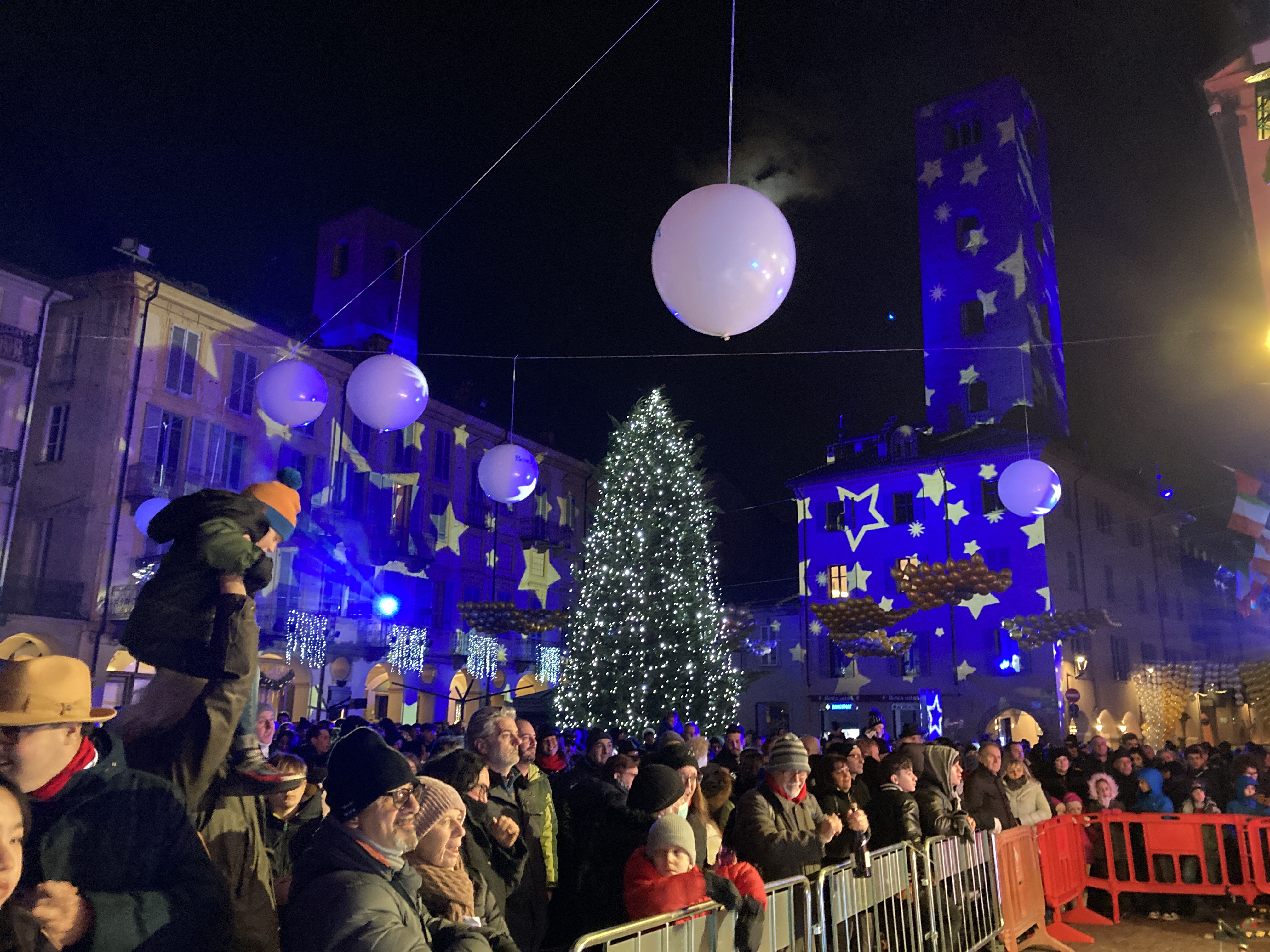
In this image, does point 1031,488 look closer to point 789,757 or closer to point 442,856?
point 789,757

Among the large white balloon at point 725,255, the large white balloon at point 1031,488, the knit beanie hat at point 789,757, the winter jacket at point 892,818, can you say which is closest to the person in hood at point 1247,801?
the winter jacket at point 892,818

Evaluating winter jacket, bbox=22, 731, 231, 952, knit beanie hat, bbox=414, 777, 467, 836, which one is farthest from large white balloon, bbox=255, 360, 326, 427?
winter jacket, bbox=22, 731, 231, 952

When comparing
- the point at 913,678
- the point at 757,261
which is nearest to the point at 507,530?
the point at 913,678

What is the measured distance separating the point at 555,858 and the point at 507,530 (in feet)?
114

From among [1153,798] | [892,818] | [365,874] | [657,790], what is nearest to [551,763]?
[892,818]

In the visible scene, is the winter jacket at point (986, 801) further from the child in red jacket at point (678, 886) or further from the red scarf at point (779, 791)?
the child in red jacket at point (678, 886)

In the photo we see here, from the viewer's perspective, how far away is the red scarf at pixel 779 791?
18.1 feet

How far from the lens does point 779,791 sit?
5539mm

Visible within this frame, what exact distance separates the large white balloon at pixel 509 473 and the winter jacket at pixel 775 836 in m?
8.62

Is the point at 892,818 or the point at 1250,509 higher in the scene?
the point at 1250,509

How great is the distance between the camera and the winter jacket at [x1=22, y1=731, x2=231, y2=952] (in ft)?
7.14

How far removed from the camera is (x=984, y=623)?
31.5 meters

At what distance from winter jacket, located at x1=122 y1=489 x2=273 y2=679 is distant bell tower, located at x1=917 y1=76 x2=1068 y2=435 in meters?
33.6

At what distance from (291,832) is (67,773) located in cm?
206
